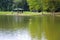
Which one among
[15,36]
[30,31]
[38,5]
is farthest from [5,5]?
[15,36]

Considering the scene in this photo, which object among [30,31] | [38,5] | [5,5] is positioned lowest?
[5,5]

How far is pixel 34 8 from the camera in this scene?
47.2 meters

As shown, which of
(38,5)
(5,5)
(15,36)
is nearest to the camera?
(15,36)

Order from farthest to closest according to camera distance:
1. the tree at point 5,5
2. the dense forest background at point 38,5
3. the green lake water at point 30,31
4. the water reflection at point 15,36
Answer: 1. the tree at point 5,5
2. the dense forest background at point 38,5
3. the green lake water at point 30,31
4. the water reflection at point 15,36

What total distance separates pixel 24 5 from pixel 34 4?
10.1m

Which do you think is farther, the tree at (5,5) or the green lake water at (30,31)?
the tree at (5,5)

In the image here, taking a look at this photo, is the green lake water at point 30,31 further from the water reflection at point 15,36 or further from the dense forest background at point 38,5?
the dense forest background at point 38,5

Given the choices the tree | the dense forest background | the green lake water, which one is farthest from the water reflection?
the tree

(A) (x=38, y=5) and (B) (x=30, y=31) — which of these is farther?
(A) (x=38, y=5)

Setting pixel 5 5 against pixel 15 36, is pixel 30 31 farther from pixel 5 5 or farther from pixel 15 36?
pixel 5 5

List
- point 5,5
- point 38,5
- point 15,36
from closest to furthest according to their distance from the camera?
point 15,36
point 38,5
point 5,5

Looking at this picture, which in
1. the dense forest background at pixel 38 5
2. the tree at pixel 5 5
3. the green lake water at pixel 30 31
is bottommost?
Answer: the tree at pixel 5 5

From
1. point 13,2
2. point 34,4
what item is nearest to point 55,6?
point 34,4

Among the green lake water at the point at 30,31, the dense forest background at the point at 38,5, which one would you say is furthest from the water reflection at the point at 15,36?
the dense forest background at the point at 38,5
